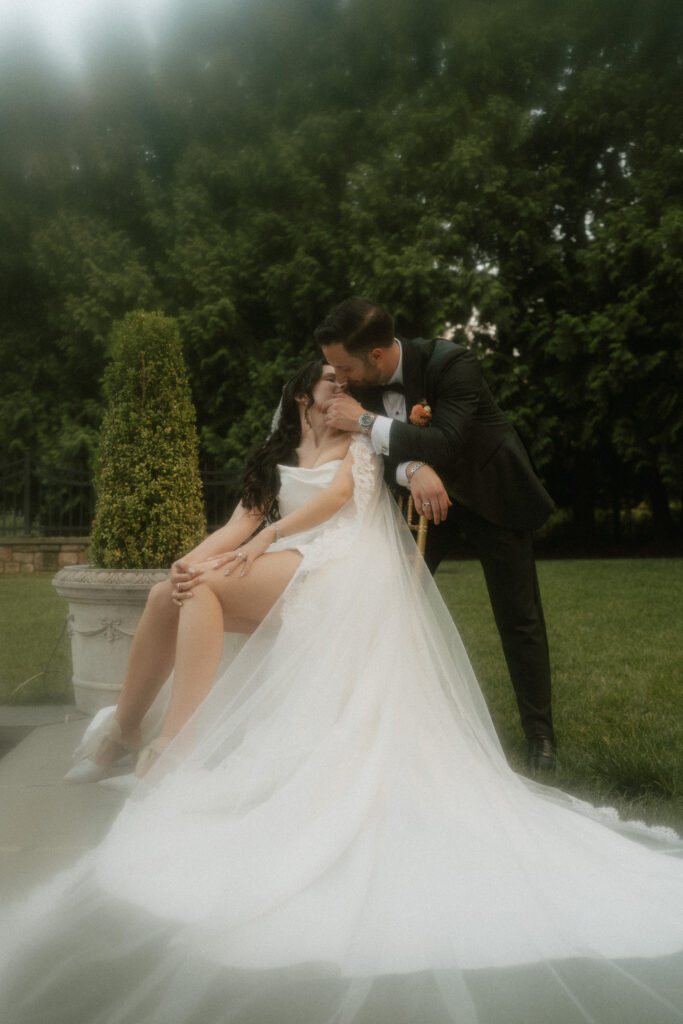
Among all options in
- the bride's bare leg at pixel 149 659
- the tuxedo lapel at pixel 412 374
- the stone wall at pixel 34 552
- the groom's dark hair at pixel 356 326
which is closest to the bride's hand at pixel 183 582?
the bride's bare leg at pixel 149 659

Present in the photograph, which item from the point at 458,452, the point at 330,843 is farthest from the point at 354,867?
the point at 458,452

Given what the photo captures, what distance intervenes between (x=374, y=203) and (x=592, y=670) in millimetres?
10598

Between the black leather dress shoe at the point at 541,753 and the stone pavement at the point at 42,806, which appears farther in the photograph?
the black leather dress shoe at the point at 541,753

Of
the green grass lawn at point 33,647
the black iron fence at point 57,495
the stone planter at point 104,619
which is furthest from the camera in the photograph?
the black iron fence at point 57,495

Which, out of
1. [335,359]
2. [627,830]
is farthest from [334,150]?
[627,830]

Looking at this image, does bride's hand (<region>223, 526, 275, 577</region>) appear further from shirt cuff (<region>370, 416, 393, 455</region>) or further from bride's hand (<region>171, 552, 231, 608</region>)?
shirt cuff (<region>370, 416, 393, 455</region>)

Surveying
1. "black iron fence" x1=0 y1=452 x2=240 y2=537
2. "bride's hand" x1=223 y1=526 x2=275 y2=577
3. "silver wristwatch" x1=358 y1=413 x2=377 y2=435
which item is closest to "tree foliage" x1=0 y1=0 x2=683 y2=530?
"black iron fence" x1=0 y1=452 x2=240 y2=537

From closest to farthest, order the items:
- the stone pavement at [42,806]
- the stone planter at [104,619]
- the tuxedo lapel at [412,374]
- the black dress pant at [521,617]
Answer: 1. the stone pavement at [42,806]
2. the tuxedo lapel at [412,374]
3. the black dress pant at [521,617]
4. the stone planter at [104,619]

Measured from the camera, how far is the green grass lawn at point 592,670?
328 centimetres

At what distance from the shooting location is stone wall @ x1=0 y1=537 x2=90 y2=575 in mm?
12633

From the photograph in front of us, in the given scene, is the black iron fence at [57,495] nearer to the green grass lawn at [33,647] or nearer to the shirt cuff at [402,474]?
the green grass lawn at [33,647]

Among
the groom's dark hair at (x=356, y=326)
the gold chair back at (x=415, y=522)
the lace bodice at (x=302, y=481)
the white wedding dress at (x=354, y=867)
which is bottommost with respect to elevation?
the white wedding dress at (x=354, y=867)

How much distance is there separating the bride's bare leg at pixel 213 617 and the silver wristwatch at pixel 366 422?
0.50 m

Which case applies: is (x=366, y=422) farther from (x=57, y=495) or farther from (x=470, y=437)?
(x=57, y=495)
